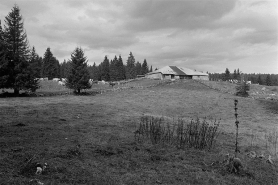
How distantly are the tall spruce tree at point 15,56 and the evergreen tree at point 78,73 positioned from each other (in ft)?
22.6

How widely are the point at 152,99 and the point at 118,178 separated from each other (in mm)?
30654

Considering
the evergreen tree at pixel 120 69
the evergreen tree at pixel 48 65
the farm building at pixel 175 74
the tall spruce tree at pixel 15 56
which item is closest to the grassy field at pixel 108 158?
the tall spruce tree at pixel 15 56

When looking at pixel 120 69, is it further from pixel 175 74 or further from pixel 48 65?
pixel 175 74

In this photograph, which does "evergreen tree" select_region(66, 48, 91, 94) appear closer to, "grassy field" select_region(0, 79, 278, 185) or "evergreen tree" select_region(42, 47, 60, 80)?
"grassy field" select_region(0, 79, 278, 185)

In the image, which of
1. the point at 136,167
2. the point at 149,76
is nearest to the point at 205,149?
the point at 136,167

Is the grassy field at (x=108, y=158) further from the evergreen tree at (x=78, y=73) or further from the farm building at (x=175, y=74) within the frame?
the farm building at (x=175, y=74)

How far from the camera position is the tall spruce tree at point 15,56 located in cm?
3309

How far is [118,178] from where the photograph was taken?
7410 mm

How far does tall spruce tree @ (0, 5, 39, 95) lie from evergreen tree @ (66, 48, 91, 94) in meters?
6.88

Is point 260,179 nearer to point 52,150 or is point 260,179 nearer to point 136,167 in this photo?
point 136,167

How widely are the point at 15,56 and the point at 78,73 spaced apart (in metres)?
10.8

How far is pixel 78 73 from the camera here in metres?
40.2

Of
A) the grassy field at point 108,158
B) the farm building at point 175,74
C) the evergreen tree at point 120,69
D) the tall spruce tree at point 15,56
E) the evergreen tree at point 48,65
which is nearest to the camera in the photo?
the grassy field at point 108,158

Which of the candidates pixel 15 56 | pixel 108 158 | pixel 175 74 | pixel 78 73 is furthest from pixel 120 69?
pixel 108 158
